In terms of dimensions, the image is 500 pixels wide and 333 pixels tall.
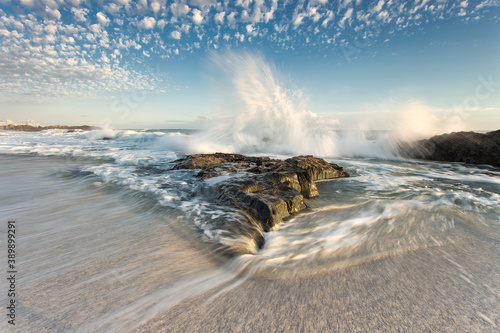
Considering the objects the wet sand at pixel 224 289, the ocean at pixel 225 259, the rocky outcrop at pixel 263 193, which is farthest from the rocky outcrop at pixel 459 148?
the wet sand at pixel 224 289

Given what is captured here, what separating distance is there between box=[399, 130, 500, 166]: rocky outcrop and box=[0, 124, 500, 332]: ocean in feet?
20.6

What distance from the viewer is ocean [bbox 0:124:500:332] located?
1344 mm

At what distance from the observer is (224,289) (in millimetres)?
1644

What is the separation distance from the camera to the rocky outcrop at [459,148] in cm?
859

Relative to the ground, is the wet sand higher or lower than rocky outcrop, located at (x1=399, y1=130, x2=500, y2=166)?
lower

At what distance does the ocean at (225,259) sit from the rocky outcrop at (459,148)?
6283 mm

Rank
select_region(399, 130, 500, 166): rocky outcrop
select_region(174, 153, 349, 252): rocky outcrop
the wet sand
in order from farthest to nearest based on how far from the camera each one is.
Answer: select_region(399, 130, 500, 166): rocky outcrop, select_region(174, 153, 349, 252): rocky outcrop, the wet sand

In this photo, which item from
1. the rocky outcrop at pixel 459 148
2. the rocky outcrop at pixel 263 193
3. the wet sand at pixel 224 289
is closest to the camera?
the wet sand at pixel 224 289

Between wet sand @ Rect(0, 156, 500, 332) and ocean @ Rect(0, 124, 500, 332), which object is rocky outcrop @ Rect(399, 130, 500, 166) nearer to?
ocean @ Rect(0, 124, 500, 332)

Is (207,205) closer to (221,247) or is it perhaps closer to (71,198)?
(221,247)

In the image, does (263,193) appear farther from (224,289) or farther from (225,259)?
(224,289)

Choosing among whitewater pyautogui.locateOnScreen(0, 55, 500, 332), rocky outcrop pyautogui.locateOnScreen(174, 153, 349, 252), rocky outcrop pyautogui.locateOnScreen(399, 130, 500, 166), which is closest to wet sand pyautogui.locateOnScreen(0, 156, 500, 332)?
whitewater pyautogui.locateOnScreen(0, 55, 500, 332)

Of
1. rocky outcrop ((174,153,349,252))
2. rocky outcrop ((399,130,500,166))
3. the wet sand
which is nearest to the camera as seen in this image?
the wet sand

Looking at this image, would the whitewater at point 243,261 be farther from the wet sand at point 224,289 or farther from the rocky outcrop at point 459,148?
the rocky outcrop at point 459,148
